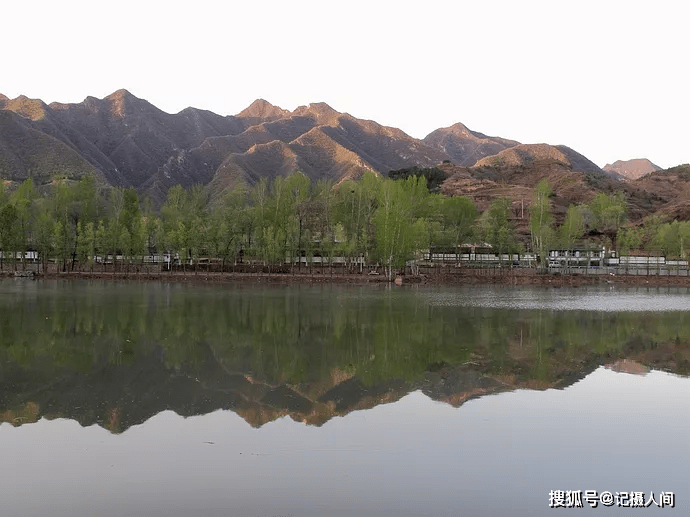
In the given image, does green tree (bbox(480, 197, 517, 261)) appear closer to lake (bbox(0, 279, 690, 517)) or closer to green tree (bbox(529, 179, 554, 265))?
green tree (bbox(529, 179, 554, 265))

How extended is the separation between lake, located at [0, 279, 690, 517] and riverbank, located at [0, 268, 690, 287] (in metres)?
43.0

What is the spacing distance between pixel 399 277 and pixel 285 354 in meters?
52.4

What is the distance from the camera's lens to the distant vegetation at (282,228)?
82.0 metres

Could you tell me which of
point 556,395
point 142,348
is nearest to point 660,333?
point 556,395

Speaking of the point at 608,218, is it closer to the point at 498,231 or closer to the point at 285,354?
the point at 498,231

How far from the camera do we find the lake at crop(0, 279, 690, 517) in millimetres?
11625

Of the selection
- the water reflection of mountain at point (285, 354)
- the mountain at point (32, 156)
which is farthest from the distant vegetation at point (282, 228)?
the mountain at point (32, 156)

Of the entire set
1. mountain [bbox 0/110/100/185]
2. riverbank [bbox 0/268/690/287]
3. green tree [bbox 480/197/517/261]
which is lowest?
riverbank [bbox 0/268/690/287]

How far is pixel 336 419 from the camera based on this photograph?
654 inches

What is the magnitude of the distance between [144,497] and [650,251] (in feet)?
397

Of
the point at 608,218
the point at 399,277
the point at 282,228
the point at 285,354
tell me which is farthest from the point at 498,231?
the point at 285,354

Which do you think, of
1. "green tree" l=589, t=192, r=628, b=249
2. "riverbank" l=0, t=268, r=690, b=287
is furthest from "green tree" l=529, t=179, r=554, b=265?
"green tree" l=589, t=192, r=628, b=249

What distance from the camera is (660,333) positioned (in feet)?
113

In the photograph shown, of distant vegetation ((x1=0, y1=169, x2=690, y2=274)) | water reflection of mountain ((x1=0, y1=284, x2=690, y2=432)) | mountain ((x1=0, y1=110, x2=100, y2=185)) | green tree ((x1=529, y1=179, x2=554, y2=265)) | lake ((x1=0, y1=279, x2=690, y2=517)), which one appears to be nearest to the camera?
lake ((x1=0, y1=279, x2=690, y2=517))
